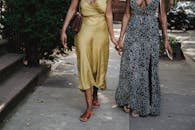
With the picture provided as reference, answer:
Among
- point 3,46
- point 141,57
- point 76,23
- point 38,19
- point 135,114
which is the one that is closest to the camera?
point 76,23

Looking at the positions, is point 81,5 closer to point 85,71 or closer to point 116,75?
point 85,71

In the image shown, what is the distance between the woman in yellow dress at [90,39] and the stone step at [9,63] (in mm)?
1311

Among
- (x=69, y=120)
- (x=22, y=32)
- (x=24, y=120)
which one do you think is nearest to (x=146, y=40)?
(x=69, y=120)

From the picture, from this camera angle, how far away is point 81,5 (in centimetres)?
625

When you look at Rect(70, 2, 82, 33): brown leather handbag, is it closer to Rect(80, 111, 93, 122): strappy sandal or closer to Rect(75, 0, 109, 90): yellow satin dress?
Rect(75, 0, 109, 90): yellow satin dress

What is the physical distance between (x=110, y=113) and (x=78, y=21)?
→ 1461 mm

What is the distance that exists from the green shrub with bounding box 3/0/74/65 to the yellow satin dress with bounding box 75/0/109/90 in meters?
1.66

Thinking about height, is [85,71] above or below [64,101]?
above

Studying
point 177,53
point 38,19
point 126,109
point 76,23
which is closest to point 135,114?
point 126,109

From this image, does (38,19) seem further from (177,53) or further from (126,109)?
(177,53)

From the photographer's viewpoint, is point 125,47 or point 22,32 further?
point 22,32

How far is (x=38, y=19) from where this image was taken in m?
7.77

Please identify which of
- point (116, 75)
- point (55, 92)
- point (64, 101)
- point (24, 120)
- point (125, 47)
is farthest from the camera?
point (116, 75)

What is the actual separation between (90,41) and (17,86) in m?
1.47
